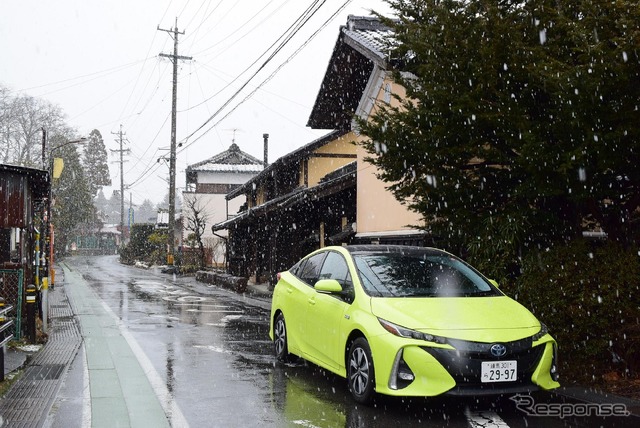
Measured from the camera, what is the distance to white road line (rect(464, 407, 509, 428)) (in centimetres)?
532

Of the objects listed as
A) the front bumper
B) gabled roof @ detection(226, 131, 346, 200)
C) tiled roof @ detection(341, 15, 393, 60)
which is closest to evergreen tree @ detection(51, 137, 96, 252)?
gabled roof @ detection(226, 131, 346, 200)

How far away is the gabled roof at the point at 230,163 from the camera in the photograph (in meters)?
53.4

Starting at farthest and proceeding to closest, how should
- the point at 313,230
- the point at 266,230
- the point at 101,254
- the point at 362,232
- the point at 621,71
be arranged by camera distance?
1. the point at 101,254
2. the point at 266,230
3. the point at 313,230
4. the point at 362,232
5. the point at 621,71

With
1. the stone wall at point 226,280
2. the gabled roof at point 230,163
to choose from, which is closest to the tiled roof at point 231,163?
the gabled roof at point 230,163

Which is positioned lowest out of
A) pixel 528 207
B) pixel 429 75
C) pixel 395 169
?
pixel 528 207

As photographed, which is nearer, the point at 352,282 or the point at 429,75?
the point at 352,282

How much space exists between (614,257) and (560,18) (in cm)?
257

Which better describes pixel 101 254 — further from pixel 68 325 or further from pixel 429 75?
pixel 429 75

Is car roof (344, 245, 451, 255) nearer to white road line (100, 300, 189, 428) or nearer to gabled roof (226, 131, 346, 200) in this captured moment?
white road line (100, 300, 189, 428)

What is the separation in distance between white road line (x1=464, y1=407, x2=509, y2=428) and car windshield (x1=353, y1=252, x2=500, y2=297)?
3.87ft

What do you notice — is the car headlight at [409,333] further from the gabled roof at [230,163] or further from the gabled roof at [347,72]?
the gabled roof at [230,163]

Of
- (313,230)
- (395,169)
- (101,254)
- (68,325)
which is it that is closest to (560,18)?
(395,169)

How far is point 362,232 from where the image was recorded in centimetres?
1770

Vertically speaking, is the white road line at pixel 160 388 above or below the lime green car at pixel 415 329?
below
